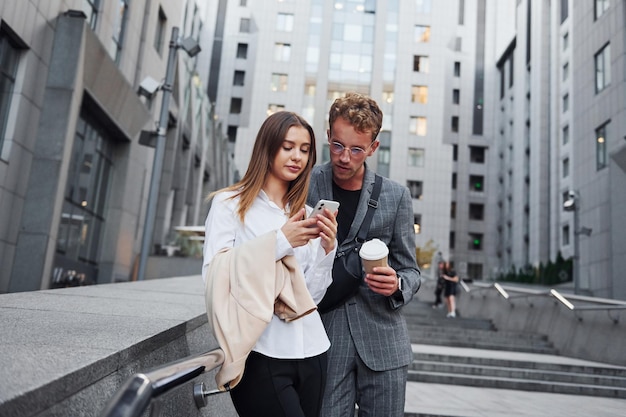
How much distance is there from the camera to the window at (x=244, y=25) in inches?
2111

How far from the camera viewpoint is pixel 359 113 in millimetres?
2576

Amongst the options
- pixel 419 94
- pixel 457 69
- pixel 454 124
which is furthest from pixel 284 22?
pixel 454 124

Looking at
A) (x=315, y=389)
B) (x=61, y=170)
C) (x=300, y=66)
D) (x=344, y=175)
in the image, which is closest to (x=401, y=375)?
(x=315, y=389)

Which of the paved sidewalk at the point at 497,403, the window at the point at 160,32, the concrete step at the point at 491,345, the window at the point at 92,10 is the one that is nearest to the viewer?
the paved sidewalk at the point at 497,403

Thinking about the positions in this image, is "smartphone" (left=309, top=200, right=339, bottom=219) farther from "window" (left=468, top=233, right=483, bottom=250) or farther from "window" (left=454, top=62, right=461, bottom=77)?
"window" (left=468, top=233, right=483, bottom=250)

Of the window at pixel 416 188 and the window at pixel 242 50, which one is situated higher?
the window at pixel 242 50

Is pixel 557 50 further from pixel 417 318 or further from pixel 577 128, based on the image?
pixel 417 318

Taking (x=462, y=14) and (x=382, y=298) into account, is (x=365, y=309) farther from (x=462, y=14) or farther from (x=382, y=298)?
(x=462, y=14)

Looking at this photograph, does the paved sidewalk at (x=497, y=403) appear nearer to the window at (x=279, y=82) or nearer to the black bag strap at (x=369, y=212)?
the black bag strap at (x=369, y=212)

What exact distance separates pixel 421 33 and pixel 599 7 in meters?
25.7

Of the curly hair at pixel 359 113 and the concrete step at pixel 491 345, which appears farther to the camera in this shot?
the concrete step at pixel 491 345

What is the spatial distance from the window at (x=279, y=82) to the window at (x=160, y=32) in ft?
81.3

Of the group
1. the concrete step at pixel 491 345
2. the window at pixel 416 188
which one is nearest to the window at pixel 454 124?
the window at pixel 416 188

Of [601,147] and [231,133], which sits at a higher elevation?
[231,133]
